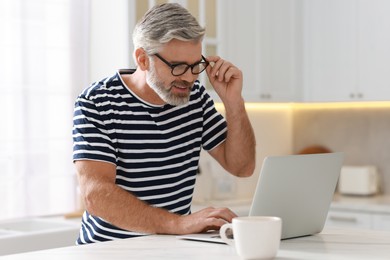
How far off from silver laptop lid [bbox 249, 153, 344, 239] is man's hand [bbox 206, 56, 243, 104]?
47 cm

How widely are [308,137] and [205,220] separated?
3.32m

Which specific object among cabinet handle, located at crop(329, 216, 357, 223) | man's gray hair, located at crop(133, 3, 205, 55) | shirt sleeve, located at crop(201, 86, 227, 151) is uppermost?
man's gray hair, located at crop(133, 3, 205, 55)

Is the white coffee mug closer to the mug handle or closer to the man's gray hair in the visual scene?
the mug handle

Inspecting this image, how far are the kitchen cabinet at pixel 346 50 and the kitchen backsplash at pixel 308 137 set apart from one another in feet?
0.98

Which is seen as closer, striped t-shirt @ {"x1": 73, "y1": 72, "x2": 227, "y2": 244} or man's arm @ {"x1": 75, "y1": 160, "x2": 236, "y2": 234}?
man's arm @ {"x1": 75, "y1": 160, "x2": 236, "y2": 234}

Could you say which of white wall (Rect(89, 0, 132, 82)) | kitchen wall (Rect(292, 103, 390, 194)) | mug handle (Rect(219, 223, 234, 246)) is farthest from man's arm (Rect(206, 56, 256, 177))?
kitchen wall (Rect(292, 103, 390, 194))

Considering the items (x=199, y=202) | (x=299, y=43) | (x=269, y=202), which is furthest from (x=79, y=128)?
(x=299, y=43)

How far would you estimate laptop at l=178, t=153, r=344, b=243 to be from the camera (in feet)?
6.53

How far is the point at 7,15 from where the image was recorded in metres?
3.82

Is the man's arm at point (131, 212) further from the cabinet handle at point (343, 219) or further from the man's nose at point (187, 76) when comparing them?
the cabinet handle at point (343, 219)

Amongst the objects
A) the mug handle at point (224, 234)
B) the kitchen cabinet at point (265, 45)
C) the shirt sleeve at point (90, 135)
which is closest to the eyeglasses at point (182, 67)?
the shirt sleeve at point (90, 135)

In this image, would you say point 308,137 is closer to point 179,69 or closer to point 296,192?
point 179,69

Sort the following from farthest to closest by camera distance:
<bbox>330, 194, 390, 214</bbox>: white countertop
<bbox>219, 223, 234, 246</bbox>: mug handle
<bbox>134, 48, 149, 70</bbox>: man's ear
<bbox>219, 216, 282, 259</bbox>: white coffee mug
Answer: <bbox>330, 194, 390, 214</bbox>: white countertop < <bbox>134, 48, 149, 70</bbox>: man's ear < <bbox>219, 223, 234, 246</bbox>: mug handle < <bbox>219, 216, 282, 259</bbox>: white coffee mug

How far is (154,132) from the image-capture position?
8.09 feet
